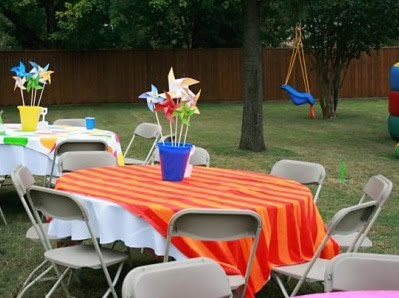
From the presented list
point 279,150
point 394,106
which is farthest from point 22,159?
point 394,106

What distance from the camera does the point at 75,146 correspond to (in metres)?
6.40

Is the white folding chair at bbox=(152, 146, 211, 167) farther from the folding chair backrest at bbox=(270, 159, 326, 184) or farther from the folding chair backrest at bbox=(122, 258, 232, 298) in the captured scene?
the folding chair backrest at bbox=(122, 258, 232, 298)

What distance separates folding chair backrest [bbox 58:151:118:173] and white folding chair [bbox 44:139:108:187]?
2.40ft

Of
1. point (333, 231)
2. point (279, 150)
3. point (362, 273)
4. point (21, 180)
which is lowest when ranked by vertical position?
point (279, 150)

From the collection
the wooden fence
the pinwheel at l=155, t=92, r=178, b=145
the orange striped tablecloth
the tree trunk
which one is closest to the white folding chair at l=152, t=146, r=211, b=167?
the orange striped tablecloth

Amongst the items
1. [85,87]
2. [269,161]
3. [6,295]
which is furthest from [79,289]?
[85,87]

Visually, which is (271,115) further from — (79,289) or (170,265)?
(170,265)

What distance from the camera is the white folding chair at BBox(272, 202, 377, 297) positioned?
146 inches

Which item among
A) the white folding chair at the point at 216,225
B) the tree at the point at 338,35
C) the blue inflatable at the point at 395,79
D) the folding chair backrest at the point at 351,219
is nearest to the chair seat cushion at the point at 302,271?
the folding chair backrest at the point at 351,219

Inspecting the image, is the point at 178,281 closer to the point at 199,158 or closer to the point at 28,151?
the point at 199,158

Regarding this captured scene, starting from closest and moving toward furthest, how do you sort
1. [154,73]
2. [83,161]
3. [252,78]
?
[83,161] < [252,78] < [154,73]

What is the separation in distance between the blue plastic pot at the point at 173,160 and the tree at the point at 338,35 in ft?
41.9

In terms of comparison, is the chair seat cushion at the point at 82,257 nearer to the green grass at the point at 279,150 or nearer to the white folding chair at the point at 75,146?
the green grass at the point at 279,150

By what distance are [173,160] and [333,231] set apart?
4.08 ft
